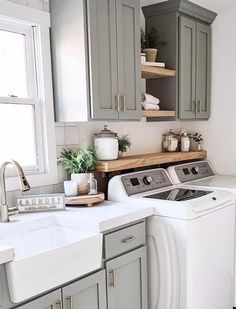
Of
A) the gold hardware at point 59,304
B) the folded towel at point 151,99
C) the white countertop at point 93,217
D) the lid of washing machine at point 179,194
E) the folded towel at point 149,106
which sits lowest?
the gold hardware at point 59,304

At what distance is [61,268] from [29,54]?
4.69 ft

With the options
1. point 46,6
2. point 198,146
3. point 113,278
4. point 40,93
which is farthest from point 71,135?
point 198,146

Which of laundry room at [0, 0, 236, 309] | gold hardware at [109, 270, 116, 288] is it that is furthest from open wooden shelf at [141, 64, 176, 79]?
gold hardware at [109, 270, 116, 288]

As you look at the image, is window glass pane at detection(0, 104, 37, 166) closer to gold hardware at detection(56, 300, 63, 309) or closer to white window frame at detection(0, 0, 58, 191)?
white window frame at detection(0, 0, 58, 191)

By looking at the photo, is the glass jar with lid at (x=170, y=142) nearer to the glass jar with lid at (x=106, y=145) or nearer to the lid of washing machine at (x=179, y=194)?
the lid of washing machine at (x=179, y=194)

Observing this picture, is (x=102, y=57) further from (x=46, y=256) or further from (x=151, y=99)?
(x=46, y=256)

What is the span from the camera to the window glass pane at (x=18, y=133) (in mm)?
2219

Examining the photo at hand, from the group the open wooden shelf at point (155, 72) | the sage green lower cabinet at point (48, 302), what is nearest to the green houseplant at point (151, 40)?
the open wooden shelf at point (155, 72)

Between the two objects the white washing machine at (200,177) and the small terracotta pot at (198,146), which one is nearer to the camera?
the white washing machine at (200,177)

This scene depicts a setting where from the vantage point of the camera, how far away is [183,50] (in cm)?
291

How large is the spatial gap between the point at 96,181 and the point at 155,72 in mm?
1007

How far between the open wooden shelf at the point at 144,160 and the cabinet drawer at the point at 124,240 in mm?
476

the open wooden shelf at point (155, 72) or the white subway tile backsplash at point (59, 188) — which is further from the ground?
the open wooden shelf at point (155, 72)

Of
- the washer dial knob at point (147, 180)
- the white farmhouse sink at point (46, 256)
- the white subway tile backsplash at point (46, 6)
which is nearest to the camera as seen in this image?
the white farmhouse sink at point (46, 256)
